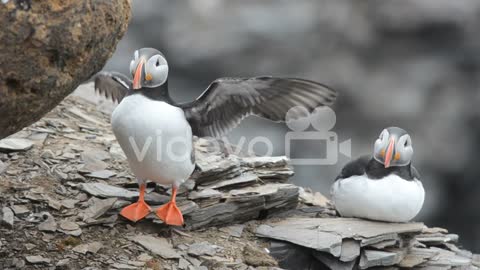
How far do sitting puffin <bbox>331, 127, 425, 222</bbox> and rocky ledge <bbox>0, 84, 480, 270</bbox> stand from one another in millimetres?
100

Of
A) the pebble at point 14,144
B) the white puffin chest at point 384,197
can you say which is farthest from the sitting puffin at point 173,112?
the pebble at point 14,144

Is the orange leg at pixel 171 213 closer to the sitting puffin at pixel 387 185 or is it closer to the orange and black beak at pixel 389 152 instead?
the sitting puffin at pixel 387 185

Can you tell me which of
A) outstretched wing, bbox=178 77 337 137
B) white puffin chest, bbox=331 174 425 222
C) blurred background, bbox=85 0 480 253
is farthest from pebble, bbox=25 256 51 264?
blurred background, bbox=85 0 480 253

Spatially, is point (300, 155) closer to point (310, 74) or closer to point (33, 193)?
point (310, 74)

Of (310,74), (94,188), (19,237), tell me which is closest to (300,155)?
(310,74)

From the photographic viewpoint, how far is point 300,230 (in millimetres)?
5133

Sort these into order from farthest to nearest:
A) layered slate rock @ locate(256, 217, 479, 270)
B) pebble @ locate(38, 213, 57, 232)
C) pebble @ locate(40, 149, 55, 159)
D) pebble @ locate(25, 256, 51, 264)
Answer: pebble @ locate(40, 149, 55, 159), layered slate rock @ locate(256, 217, 479, 270), pebble @ locate(38, 213, 57, 232), pebble @ locate(25, 256, 51, 264)

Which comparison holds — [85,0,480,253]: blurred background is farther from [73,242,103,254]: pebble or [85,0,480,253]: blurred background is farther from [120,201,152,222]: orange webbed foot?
[73,242,103,254]: pebble

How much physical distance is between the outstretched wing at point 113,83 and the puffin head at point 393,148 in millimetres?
1702

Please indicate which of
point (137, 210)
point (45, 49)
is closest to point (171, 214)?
point (137, 210)

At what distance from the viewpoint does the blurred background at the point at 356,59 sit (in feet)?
35.5

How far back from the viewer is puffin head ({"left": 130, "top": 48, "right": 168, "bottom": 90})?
453 centimetres

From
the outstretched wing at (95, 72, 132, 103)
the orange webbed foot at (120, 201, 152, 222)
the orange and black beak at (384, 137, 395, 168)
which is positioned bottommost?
the orange webbed foot at (120, 201, 152, 222)

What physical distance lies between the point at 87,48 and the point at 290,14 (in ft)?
28.5
